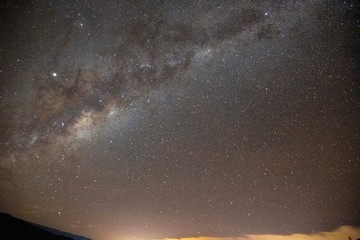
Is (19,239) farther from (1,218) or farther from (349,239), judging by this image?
(349,239)

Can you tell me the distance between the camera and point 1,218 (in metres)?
39.0

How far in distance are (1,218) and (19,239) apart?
1051 cm

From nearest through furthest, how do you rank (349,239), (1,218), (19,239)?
(19,239) → (1,218) → (349,239)

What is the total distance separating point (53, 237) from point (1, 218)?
28.2 feet

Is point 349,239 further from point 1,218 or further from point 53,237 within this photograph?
point 1,218

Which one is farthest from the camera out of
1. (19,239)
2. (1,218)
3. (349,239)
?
(349,239)

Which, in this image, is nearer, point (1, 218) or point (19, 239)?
point (19, 239)

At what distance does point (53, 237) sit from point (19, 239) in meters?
9.29

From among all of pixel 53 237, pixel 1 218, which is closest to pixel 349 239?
pixel 53 237

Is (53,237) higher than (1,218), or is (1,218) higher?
(1,218)

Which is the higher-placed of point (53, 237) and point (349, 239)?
point (349, 239)

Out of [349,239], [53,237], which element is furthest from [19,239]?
[349,239]

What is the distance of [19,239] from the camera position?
31781mm

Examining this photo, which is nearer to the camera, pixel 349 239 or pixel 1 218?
pixel 1 218
